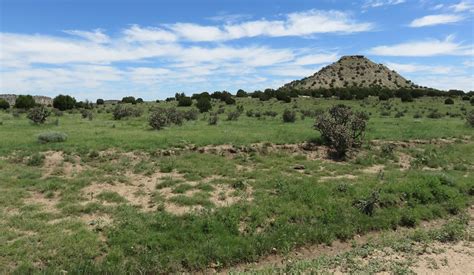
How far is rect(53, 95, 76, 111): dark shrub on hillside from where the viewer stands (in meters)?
47.1

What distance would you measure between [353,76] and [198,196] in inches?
3942

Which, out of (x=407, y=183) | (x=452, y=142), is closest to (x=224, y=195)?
(x=407, y=183)

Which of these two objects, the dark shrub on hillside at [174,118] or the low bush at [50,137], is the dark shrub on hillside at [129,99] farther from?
the low bush at [50,137]

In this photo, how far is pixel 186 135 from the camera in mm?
21859

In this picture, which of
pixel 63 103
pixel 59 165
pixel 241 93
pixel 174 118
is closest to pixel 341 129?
pixel 174 118

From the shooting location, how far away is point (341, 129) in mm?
20672

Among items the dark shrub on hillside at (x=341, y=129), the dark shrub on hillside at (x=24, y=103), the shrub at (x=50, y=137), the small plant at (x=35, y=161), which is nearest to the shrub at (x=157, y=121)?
the shrub at (x=50, y=137)

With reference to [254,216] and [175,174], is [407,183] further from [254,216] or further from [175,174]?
[175,174]

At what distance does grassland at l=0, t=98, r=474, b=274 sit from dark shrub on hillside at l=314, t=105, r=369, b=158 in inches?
22.9

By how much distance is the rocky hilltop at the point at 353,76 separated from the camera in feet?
333

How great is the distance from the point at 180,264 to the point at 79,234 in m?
2.77

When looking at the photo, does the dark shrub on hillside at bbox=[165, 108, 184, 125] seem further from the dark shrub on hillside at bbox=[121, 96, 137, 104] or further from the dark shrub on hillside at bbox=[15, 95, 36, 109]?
the dark shrub on hillside at bbox=[121, 96, 137, 104]

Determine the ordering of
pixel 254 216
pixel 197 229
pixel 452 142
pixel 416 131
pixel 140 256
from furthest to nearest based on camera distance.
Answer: pixel 416 131 < pixel 452 142 < pixel 254 216 < pixel 197 229 < pixel 140 256

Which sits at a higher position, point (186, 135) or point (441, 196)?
point (186, 135)
